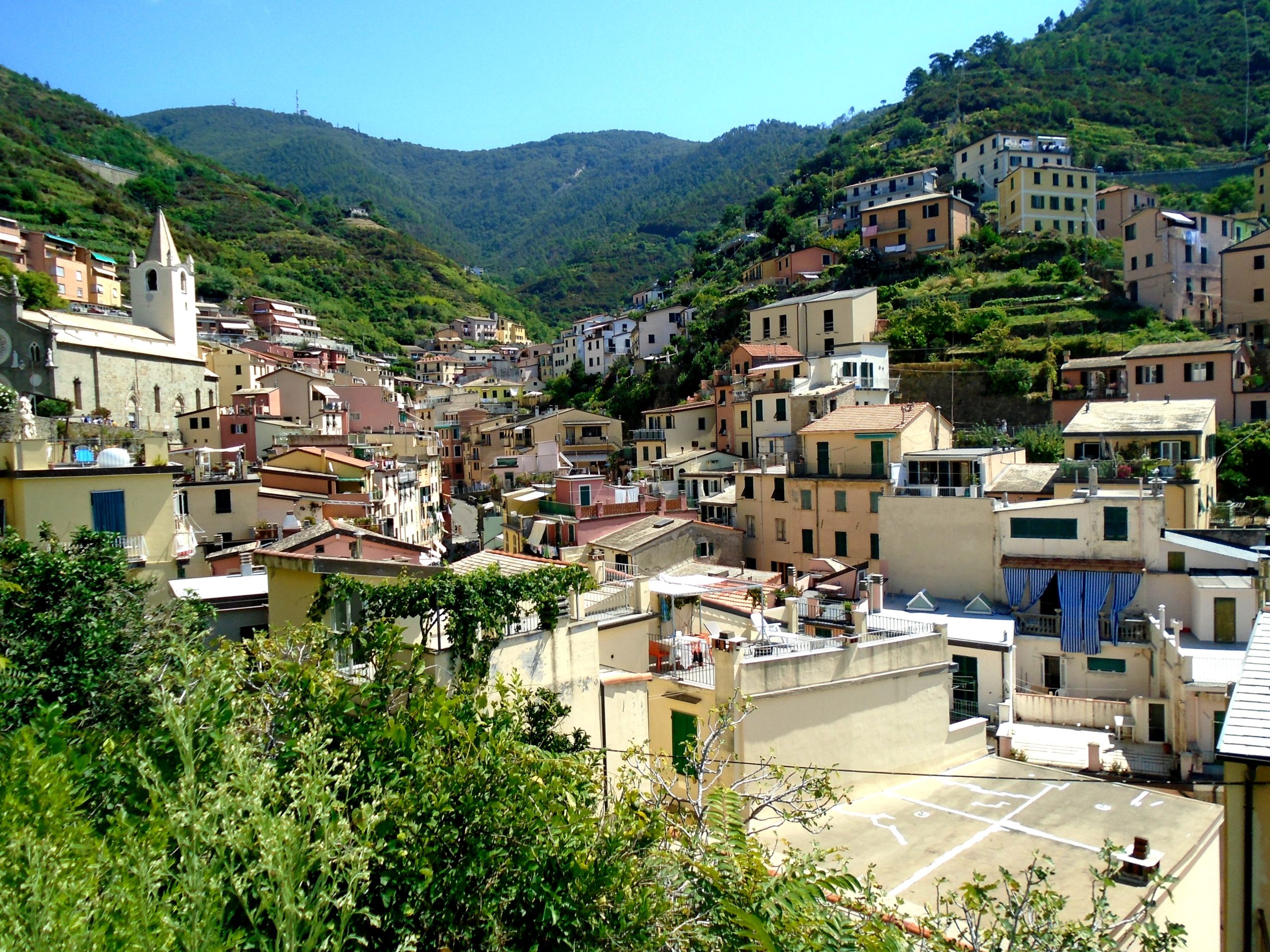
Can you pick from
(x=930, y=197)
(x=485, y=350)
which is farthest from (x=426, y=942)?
(x=485, y=350)

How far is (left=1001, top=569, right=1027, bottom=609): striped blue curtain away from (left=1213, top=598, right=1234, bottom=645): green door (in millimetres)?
4456

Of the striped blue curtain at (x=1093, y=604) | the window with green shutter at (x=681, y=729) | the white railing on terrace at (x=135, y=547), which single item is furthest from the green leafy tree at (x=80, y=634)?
the striped blue curtain at (x=1093, y=604)

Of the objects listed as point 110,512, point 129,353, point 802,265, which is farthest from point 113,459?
point 802,265

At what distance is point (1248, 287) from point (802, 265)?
2912 centimetres

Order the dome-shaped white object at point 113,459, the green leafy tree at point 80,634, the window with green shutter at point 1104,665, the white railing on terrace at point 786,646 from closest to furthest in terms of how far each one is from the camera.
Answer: the green leafy tree at point 80,634 → the white railing on terrace at point 786,646 → the dome-shaped white object at point 113,459 → the window with green shutter at point 1104,665

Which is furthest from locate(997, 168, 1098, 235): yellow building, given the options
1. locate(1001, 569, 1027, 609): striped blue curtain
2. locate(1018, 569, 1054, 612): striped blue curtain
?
locate(1018, 569, 1054, 612): striped blue curtain

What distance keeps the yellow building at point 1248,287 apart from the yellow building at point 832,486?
25.7 meters

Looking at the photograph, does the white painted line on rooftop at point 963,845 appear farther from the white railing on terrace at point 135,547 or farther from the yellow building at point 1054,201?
the yellow building at point 1054,201

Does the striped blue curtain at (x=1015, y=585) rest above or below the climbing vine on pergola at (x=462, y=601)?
below

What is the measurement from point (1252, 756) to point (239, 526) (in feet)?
83.6

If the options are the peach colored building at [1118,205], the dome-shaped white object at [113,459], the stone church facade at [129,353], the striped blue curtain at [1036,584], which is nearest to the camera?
the dome-shaped white object at [113,459]

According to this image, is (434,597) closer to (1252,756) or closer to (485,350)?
(1252,756)

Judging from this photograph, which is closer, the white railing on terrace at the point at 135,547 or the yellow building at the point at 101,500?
the yellow building at the point at 101,500

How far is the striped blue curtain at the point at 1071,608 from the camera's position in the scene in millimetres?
21953
